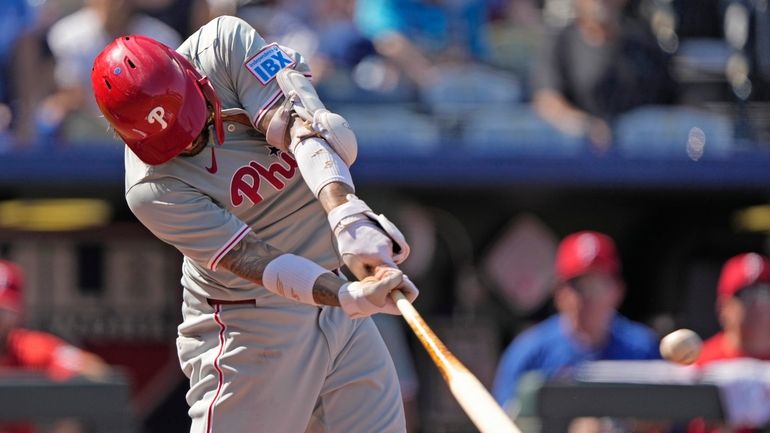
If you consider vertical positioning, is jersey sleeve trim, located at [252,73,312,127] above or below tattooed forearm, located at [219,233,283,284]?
above

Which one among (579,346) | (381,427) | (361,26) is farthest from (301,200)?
(361,26)

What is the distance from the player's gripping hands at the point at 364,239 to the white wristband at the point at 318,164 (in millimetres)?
81

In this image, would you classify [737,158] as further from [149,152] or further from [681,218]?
[149,152]

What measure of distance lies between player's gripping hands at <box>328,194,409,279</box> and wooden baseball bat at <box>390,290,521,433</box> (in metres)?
0.09

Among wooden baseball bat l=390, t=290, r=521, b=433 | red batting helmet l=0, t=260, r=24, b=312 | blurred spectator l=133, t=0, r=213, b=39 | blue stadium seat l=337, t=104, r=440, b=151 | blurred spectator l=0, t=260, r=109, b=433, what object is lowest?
blurred spectator l=0, t=260, r=109, b=433

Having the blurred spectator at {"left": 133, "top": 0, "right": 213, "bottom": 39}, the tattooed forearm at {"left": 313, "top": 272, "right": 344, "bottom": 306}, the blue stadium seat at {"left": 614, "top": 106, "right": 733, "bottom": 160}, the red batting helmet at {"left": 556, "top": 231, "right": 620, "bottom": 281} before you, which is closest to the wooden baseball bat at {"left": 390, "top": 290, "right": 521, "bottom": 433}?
the tattooed forearm at {"left": 313, "top": 272, "right": 344, "bottom": 306}

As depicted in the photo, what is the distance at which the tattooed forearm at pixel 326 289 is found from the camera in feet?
11.7

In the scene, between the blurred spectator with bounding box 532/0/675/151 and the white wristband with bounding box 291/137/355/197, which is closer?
the white wristband with bounding box 291/137/355/197

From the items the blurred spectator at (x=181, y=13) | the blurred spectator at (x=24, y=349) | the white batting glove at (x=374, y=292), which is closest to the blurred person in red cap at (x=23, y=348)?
the blurred spectator at (x=24, y=349)

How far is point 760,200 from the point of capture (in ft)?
25.5

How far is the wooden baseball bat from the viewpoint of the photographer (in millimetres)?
3293

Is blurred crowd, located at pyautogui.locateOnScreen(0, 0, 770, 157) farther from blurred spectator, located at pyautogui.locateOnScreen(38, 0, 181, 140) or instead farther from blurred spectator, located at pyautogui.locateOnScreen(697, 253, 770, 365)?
blurred spectator, located at pyautogui.locateOnScreen(697, 253, 770, 365)

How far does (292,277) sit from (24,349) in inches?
125

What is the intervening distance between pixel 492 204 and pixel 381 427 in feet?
12.8
